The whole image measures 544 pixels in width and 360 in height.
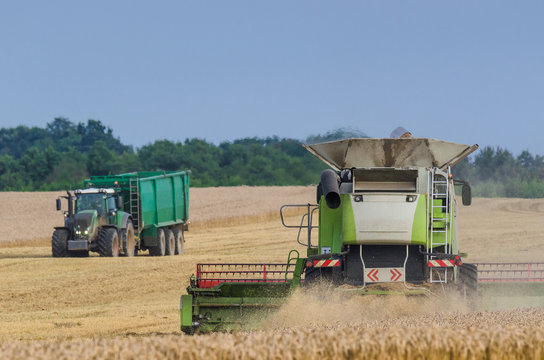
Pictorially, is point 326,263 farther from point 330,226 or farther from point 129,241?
point 129,241

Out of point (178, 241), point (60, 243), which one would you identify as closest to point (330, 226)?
point (60, 243)

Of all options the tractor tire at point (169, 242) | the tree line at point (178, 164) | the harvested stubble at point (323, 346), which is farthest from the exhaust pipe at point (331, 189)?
the tree line at point (178, 164)

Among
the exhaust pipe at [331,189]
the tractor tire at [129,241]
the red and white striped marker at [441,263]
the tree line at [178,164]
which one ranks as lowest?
the tractor tire at [129,241]

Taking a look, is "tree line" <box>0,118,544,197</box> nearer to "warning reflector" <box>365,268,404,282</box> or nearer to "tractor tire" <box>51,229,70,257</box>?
"tractor tire" <box>51,229,70,257</box>

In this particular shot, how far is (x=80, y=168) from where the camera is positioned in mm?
74562

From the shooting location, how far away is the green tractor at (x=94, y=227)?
2519 centimetres

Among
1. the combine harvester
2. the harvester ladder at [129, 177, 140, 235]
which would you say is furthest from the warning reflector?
the harvester ladder at [129, 177, 140, 235]

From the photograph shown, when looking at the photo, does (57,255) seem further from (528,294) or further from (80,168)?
(80,168)

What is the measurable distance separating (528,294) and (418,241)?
2.90 meters

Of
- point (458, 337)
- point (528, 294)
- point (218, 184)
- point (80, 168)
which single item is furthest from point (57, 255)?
point (80, 168)

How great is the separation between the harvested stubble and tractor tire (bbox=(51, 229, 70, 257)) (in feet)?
64.0

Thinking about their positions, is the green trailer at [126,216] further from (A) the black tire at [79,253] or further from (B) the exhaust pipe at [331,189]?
(B) the exhaust pipe at [331,189]

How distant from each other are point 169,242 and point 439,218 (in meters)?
19.1

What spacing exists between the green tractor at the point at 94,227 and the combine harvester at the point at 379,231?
48.9 feet
